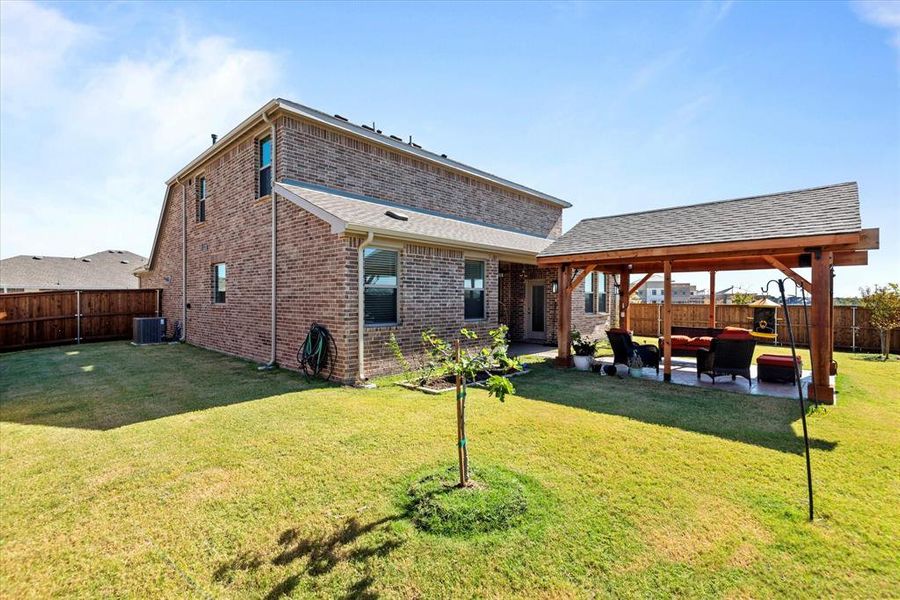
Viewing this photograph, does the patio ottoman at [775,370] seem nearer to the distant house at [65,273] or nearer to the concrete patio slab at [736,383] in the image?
the concrete patio slab at [736,383]

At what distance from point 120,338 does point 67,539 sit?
1675 cm

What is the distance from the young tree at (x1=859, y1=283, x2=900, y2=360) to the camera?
1202 cm

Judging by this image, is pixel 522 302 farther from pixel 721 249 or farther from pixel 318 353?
pixel 318 353

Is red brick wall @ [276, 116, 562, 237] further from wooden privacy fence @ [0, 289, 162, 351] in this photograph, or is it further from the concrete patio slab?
wooden privacy fence @ [0, 289, 162, 351]

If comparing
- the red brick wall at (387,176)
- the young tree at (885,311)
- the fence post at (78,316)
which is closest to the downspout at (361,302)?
the red brick wall at (387,176)

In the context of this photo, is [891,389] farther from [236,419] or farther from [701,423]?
[236,419]

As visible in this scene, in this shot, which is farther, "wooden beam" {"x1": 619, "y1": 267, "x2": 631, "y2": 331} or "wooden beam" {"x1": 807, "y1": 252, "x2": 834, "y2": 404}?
"wooden beam" {"x1": 619, "y1": 267, "x2": 631, "y2": 331}

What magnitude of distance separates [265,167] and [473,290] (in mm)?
6400

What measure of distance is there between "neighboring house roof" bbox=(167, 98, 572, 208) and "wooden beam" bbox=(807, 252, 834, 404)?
1004 cm

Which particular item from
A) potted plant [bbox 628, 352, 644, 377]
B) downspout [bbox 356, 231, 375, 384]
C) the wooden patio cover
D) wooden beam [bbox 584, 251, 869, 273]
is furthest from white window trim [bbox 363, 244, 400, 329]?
wooden beam [bbox 584, 251, 869, 273]

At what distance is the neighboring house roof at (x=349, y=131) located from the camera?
30.8 ft

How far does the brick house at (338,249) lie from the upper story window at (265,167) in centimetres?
5

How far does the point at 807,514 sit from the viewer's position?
10.4ft

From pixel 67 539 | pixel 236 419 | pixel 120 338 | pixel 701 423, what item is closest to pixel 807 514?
pixel 701 423
